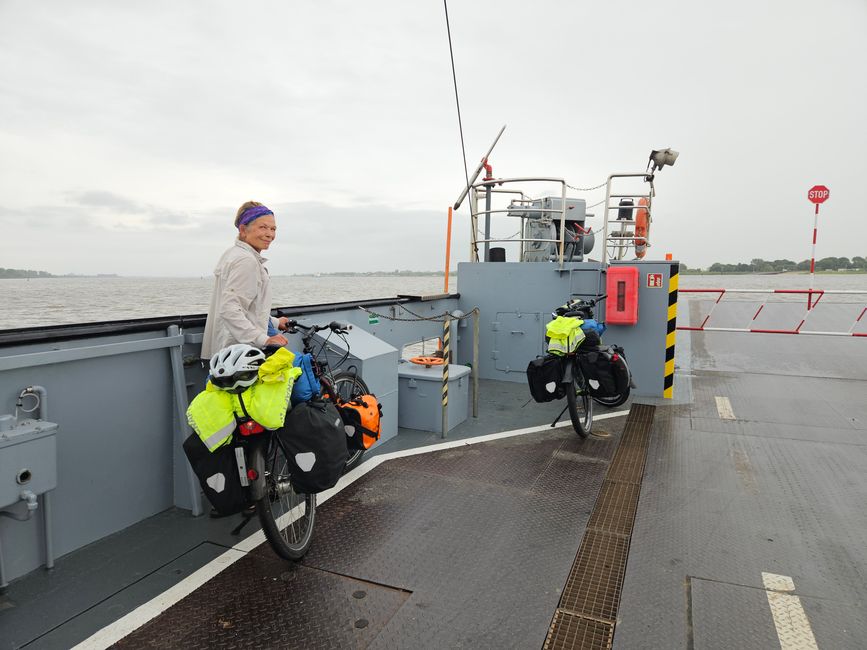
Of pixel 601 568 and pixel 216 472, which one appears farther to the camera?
pixel 601 568

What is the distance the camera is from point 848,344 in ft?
32.8

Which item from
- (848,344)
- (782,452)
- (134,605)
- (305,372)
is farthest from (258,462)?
(848,344)

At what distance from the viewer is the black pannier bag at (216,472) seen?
2.47 metres


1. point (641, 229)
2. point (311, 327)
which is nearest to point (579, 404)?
point (311, 327)

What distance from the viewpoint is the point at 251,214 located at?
322 cm

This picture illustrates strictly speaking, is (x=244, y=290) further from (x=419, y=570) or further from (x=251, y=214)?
(x=419, y=570)

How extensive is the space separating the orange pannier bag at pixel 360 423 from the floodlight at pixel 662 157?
19.6ft

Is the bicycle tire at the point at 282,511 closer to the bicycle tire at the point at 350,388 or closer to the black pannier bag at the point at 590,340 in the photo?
the bicycle tire at the point at 350,388

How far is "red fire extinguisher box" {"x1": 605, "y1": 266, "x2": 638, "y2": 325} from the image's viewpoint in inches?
256

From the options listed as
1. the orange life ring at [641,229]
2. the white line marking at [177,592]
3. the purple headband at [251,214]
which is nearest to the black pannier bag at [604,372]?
the white line marking at [177,592]

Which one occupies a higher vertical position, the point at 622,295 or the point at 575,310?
the point at 622,295

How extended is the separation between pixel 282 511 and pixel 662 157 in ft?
21.9

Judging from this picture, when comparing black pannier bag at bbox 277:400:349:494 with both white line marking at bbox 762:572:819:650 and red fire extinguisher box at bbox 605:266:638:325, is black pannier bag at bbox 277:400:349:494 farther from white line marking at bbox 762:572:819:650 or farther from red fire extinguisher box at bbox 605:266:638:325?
red fire extinguisher box at bbox 605:266:638:325

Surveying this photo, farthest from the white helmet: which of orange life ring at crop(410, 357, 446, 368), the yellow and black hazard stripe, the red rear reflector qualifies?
the yellow and black hazard stripe
